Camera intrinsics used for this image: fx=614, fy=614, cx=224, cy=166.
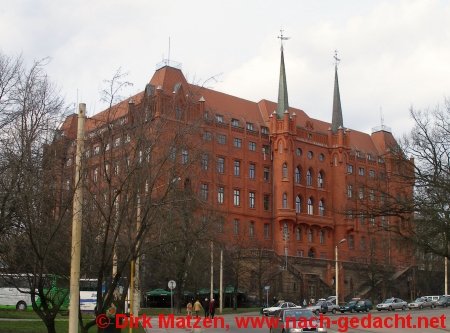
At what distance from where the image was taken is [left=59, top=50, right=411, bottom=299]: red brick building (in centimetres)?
7844

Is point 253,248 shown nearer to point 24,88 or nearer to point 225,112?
point 225,112

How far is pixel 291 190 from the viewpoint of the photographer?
275 ft

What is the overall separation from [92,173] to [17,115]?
4426mm

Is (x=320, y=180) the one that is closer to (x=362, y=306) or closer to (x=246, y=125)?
(x=246, y=125)

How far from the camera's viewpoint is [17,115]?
18641mm

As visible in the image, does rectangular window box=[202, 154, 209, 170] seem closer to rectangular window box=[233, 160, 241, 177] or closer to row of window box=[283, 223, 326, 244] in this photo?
rectangular window box=[233, 160, 241, 177]

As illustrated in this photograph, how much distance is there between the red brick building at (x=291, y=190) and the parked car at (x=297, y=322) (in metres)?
44.9

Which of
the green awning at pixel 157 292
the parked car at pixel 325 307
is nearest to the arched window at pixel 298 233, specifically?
the green awning at pixel 157 292

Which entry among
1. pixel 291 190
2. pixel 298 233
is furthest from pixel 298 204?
pixel 298 233

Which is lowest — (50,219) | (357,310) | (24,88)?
(357,310)

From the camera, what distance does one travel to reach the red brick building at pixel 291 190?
78438 millimetres

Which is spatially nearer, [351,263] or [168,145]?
[168,145]

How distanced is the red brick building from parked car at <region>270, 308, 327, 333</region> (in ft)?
147

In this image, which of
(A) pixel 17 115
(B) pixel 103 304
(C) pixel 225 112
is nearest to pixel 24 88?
(A) pixel 17 115
